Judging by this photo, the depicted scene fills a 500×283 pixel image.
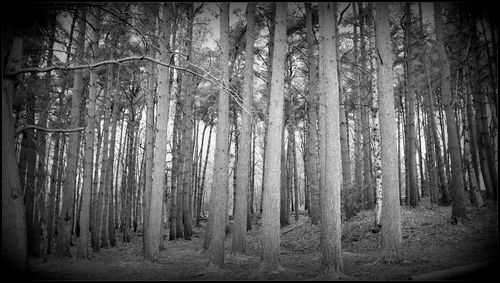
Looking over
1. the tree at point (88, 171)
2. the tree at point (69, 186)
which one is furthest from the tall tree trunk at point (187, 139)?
the tree at point (69, 186)

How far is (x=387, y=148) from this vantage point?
7.62 metres

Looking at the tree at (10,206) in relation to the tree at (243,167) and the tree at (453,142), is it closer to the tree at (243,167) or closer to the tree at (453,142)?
the tree at (243,167)

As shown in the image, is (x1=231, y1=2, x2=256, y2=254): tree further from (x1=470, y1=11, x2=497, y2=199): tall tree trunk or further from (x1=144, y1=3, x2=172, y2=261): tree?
(x1=470, y1=11, x2=497, y2=199): tall tree trunk

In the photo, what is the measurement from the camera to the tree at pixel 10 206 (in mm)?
5234

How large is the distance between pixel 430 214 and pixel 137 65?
15.0 m

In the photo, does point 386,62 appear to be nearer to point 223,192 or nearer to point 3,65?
point 223,192

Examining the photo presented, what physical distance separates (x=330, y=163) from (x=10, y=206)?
6.36m

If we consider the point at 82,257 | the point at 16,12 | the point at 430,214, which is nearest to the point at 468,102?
the point at 430,214

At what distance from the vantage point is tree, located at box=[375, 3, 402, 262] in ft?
23.8

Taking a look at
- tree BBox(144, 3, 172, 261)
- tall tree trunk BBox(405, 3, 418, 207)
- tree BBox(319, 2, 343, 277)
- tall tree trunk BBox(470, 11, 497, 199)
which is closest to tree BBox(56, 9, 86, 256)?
tree BBox(144, 3, 172, 261)

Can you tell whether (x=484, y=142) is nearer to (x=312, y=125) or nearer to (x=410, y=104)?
(x=410, y=104)

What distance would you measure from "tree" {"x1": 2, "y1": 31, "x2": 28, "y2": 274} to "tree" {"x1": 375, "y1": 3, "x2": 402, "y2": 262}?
309 inches

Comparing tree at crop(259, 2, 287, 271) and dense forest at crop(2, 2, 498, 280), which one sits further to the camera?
tree at crop(259, 2, 287, 271)

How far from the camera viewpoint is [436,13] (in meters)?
10.9
